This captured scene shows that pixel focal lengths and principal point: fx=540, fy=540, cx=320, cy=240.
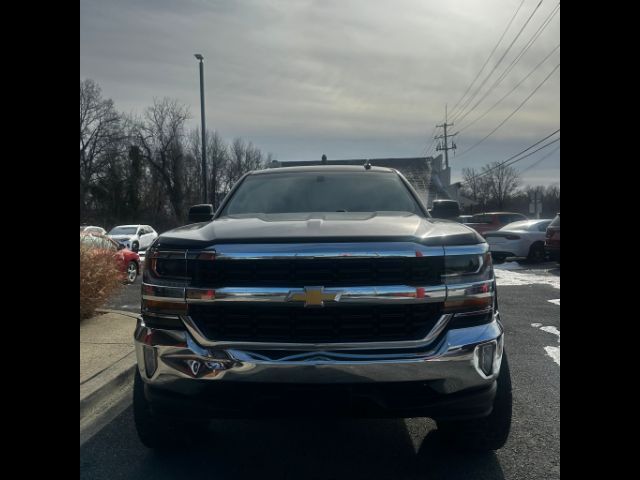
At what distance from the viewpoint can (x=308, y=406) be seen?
2.50 metres

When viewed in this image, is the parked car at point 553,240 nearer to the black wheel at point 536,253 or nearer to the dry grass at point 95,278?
the black wheel at point 536,253

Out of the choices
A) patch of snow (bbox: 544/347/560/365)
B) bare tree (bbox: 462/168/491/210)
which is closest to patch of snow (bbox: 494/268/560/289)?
patch of snow (bbox: 544/347/560/365)

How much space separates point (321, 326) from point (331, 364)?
18 cm

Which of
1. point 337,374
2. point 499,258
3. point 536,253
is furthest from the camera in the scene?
point 499,258

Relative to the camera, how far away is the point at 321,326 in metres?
2.56

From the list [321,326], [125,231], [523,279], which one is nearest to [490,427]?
[321,326]

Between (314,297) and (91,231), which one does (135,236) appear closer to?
(91,231)

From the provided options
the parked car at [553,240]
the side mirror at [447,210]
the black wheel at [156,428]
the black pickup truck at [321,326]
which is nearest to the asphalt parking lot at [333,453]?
the black wheel at [156,428]

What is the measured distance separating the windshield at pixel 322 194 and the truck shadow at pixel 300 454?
1587 millimetres

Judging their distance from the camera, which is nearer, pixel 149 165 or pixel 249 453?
pixel 249 453
